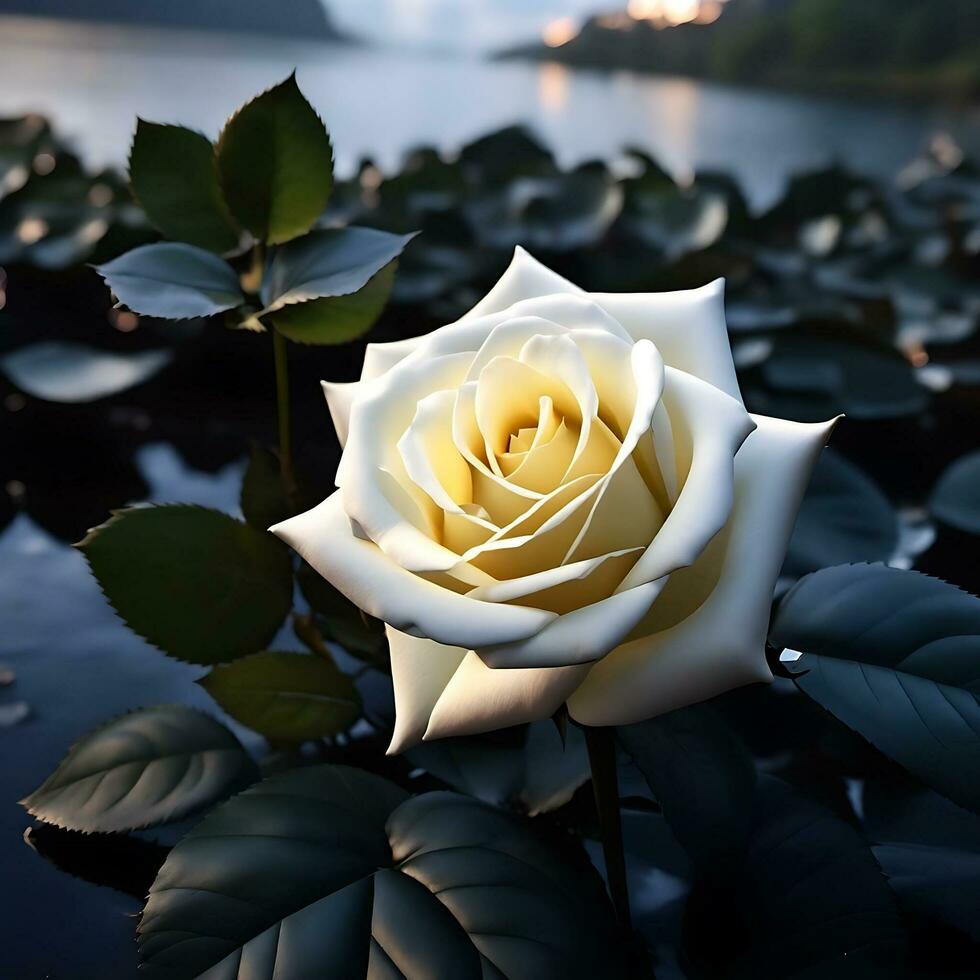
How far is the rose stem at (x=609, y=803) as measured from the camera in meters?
0.22

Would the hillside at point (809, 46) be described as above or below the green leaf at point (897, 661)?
above

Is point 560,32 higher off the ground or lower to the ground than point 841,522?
higher

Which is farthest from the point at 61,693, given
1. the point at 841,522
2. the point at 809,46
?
the point at 809,46

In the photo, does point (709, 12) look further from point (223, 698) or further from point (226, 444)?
point (223, 698)

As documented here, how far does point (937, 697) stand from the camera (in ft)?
0.69

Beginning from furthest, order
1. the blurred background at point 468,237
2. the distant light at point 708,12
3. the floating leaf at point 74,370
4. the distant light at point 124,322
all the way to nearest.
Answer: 1. the distant light at point 708,12
2. the distant light at point 124,322
3. the floating leaf at point 74,370
4. the blurred background at point 468,237

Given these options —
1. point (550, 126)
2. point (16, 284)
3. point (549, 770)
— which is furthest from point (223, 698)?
point (550, 126)

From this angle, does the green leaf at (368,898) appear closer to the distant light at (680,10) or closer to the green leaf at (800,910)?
the green leaf at (800,910)

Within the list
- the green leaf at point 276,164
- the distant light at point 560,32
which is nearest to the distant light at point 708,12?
the distant light at point 560,32

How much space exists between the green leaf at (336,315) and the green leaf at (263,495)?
0.04 metres

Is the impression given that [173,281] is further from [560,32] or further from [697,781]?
[560,32]

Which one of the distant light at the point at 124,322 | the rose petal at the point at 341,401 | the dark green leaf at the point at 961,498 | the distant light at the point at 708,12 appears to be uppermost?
the distant light at the point at 708,12

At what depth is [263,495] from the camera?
296 millimetres

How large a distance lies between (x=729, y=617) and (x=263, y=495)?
158mm
